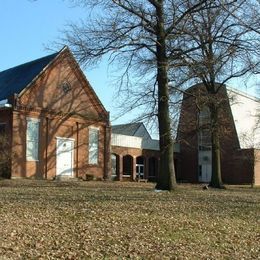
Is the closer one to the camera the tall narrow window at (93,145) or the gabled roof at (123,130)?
the tall narrow window at (93,145)

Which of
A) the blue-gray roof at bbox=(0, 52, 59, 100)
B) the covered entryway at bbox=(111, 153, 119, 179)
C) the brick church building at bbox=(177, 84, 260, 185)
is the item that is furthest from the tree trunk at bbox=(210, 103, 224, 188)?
the covered entryway at bbox=(111, 153, 119, 179)

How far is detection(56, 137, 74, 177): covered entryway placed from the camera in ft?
130

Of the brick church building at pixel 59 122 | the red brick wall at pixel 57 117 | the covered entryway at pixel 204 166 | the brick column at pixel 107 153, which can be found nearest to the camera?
the brick church building at pixel 59 122

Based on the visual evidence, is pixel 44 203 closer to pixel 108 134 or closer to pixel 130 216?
pixel 130 216

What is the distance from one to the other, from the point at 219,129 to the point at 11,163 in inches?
547

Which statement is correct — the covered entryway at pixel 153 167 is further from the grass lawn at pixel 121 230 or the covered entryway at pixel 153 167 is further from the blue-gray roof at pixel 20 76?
the grass lawn at pixel 121 230

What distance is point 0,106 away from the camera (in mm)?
35750

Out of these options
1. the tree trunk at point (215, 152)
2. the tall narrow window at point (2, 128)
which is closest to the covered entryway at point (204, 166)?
the tree trunk at point (215, 152)

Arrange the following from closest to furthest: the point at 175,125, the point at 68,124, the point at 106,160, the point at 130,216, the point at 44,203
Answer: the point at 130,216 < the point at 44,203 < the point at 175,125 < the point at 68,124 < the point at 106,160

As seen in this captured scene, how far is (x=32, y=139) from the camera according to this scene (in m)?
37.1

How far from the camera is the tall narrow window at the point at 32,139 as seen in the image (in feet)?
121

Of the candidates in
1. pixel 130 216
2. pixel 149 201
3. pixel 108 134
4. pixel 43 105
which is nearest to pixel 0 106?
pixel 43 105

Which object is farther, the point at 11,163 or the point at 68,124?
the point at 68,124

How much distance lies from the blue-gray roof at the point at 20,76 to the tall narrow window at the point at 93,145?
701 centimetres
